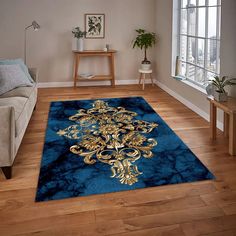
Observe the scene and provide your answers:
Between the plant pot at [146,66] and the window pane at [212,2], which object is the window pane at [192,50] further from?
the plant pot at [146,66]

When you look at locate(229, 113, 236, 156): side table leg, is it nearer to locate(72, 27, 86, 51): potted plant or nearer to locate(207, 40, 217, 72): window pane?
locate(207, 40, 217, 72): window pane

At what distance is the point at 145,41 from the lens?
604cm

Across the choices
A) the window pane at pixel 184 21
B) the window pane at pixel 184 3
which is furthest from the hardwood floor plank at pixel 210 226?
the window pane at pixel 184 3

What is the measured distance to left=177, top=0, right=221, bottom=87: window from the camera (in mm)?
3977

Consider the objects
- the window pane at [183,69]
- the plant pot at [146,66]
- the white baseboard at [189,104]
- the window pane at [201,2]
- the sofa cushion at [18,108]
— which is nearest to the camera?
the sofa cushion at [18,108]

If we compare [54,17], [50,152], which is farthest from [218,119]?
[54,17]

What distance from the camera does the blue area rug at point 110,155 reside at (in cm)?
251

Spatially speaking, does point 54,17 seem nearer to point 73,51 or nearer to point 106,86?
point 73,51

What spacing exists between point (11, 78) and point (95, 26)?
9.49ft

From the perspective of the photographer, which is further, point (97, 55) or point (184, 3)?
point (97, 55)

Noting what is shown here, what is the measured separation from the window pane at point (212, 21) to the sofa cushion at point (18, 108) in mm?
2530

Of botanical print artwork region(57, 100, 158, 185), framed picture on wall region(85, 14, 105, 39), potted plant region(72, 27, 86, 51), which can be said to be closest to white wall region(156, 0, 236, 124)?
botanical print artwork region(57, 100, 158, 185)

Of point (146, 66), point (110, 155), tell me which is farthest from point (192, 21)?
point (110, 155)

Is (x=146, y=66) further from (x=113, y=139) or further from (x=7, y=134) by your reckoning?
(x=7, y=134)
